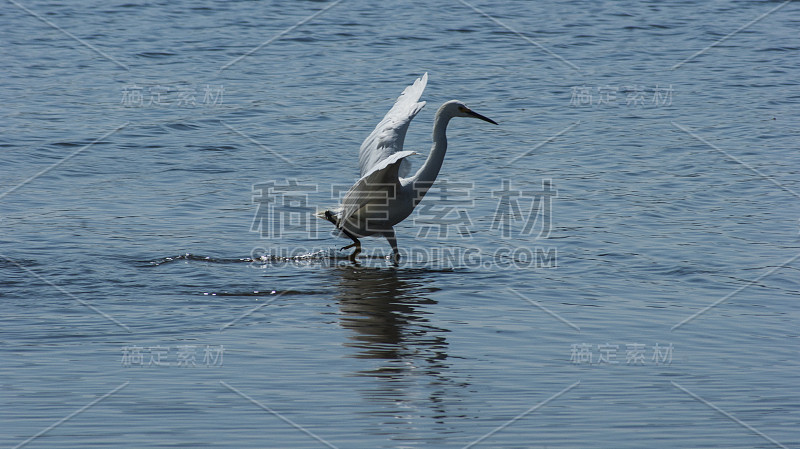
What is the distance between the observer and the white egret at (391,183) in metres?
7.96

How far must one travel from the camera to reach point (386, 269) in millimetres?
8336

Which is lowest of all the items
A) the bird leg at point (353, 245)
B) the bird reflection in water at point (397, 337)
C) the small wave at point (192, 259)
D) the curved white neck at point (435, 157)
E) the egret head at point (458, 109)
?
the bird reflection in water at point (397, 337)

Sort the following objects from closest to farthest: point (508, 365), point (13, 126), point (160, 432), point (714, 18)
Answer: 1. point (160, 432)
2. point (508, 365)
3. point (13, 126)
4. point (714, 18)

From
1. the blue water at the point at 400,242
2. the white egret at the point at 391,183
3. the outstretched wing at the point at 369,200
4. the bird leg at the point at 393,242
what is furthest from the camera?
the bird leg at the point at 393,242

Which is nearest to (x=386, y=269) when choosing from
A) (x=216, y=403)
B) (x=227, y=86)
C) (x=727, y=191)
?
(x=216, y=403)

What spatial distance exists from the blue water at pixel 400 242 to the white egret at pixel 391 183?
44 centimetres

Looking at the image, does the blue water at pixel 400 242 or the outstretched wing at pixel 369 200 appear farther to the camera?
the outstretched wing at pixel 369 200

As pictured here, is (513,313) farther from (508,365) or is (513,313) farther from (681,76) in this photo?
(681,76)

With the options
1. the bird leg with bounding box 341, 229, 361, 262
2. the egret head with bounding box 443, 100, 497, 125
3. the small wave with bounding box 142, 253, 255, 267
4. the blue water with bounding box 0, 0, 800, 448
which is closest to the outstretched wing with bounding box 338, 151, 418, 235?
the bird leg with bounding box 341, 229, 361, 262

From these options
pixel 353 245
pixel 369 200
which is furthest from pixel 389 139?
pixel 353 245

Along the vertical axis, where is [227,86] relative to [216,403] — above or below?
above

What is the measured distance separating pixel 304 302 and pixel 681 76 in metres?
9.95

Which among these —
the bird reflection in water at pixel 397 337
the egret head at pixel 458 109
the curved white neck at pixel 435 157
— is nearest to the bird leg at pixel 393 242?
the bird reflection in water at pixel 397 337

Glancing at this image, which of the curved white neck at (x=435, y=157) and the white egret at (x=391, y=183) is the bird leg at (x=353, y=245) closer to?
the white egret at (x=391, y=183)
